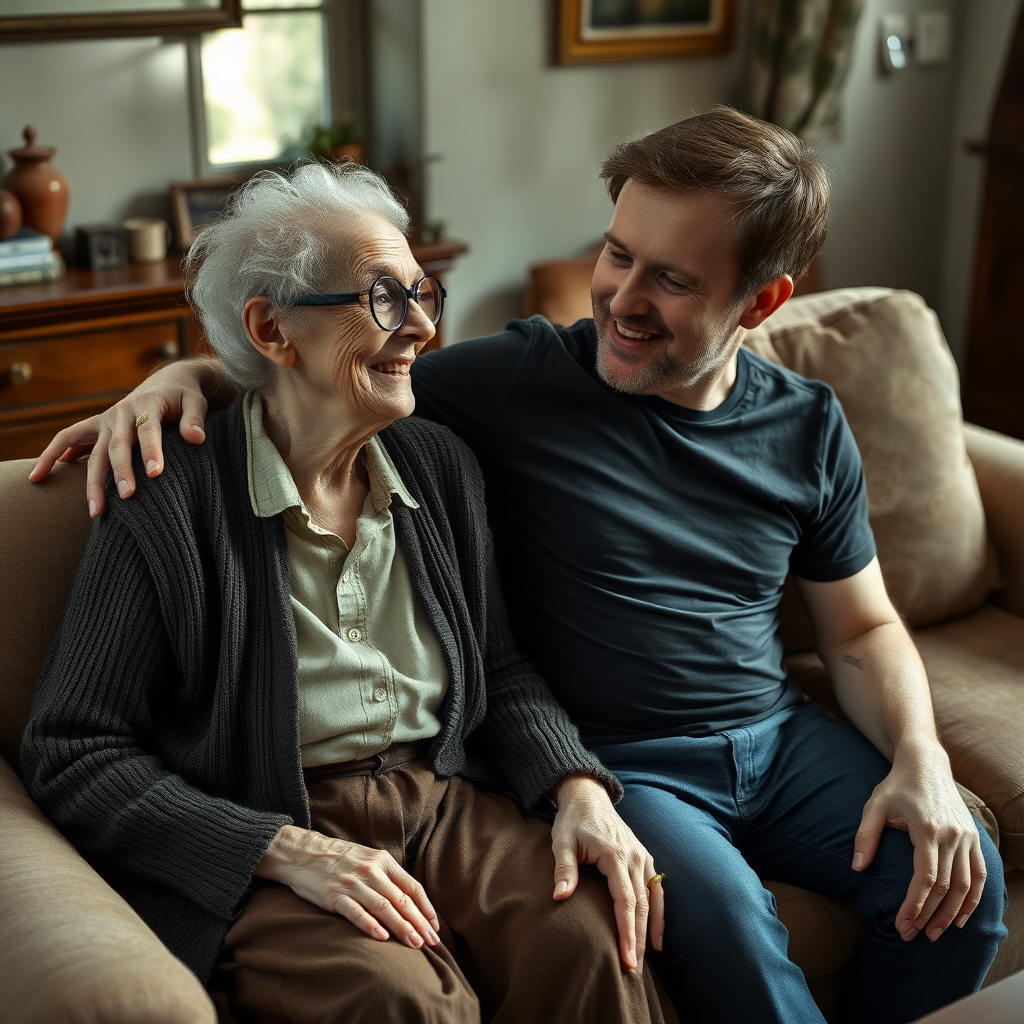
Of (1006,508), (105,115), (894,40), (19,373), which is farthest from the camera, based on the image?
(894,40)

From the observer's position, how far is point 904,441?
1.98 metres

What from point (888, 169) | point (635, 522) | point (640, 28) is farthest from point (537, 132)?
point (635, 522)

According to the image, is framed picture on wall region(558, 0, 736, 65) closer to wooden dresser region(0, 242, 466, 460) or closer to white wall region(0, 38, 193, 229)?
white wall region(0, 38, 193, 229)

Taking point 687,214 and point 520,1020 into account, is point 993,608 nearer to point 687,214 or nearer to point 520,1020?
point 687,214

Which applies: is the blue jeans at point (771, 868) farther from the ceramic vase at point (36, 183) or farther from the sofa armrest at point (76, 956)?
the ceramic vase at point (36, 183)

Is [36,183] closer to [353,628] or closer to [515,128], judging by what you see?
[515,128]

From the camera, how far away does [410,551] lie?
143cm

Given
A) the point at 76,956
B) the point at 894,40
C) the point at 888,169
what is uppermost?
the point at 894,40

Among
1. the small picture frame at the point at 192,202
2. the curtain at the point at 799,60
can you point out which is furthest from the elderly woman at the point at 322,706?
the curtain at the point at 799,60

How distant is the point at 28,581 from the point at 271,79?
210 cm

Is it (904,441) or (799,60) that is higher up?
(799,60)

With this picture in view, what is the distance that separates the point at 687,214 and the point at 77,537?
873 mm

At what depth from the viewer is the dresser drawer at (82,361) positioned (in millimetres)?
2496

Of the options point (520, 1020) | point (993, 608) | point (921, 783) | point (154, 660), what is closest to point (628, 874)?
point (520, 1020)
